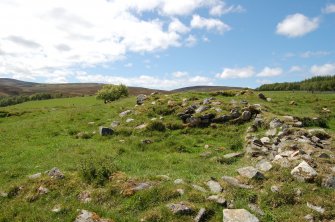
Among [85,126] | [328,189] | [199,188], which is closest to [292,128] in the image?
[328,189]

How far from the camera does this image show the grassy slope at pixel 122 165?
1377cm

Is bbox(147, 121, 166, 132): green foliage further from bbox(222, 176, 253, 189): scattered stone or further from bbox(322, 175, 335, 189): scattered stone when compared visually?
bbox(322, 175, 335, 189): scattered stone

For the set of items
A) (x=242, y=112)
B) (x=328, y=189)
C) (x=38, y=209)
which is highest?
(x=242, y=112)

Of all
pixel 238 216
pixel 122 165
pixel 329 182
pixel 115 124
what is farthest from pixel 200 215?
pixel 115 124

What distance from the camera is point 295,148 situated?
19500 millimetres

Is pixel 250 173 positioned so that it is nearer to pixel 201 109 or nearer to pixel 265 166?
pixel 265 166

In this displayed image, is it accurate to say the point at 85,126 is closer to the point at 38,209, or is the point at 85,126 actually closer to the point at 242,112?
the point at 242,112

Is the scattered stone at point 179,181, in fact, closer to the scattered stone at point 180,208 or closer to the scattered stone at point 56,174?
the scattered stone at point 180,208

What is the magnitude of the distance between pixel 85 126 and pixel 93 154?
10.3m

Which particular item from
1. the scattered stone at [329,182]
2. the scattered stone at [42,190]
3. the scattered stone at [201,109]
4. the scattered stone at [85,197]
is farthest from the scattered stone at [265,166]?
the scattered stone at [201,109]

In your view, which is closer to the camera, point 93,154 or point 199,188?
point 199,188

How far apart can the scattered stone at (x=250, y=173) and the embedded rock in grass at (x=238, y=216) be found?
297 centimetres

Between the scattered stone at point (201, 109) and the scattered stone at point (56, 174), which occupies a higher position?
the scattered stone at point (201, 109)

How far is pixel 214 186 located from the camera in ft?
49.9
